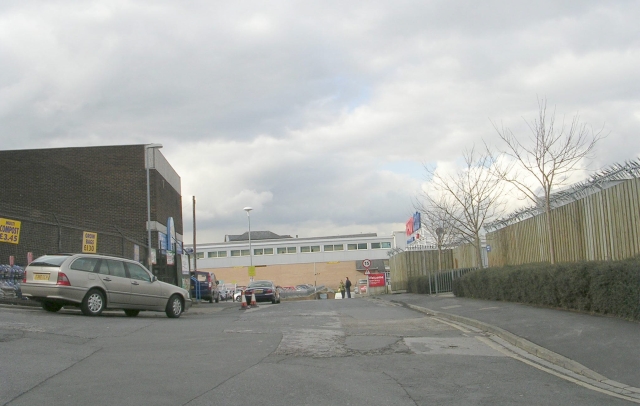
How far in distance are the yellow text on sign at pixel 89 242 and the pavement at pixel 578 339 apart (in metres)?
14.3

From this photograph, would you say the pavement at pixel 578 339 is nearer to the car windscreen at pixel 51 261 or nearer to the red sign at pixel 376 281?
the car windscreen at pixel 51 261

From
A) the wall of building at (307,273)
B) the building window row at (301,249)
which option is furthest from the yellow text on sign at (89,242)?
the building window row at (301,249)

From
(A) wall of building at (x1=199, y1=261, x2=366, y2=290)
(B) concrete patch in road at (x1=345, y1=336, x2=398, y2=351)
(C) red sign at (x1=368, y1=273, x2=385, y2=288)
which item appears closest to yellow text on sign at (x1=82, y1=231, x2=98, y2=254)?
(B) concrete patch in road at (x1=345, y1=336, x2=398, y2=351)

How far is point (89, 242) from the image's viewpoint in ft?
75.9

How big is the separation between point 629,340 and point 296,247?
70427 millimetres

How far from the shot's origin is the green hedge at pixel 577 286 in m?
11.0

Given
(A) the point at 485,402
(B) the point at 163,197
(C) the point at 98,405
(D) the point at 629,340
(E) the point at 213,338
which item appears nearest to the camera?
(C) the point at 98,405

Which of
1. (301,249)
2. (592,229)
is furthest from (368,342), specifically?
(301,249)

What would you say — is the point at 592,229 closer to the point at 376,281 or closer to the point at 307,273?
the point at 376,281

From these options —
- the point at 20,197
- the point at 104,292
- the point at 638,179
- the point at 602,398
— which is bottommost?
the point at 602,398

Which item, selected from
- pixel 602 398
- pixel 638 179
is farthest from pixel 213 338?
pixel 638 179

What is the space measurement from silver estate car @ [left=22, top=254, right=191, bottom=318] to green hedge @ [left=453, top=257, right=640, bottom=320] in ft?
32.0

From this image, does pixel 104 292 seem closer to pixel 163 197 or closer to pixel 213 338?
pixel 213 338

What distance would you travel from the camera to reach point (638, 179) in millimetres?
12633
